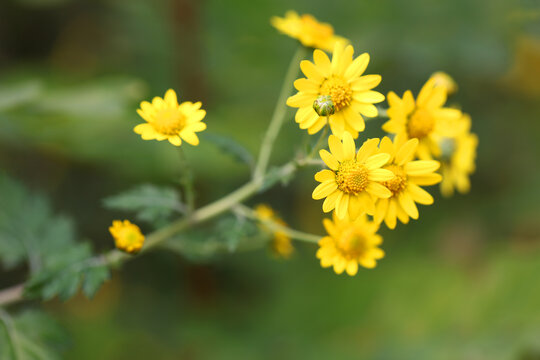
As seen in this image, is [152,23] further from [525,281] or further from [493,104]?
[525,281]

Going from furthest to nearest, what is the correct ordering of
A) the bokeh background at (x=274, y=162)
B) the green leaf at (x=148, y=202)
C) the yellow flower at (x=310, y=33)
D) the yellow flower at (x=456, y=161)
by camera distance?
the bokeh background at (x=274, y=162)
the yellow flower at (x=456, y=161)
the yellow flower at (x=310, y=33)
the green leaf at (x=148, y=202)

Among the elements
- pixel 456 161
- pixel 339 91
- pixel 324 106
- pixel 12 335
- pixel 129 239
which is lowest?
pixel 12 335

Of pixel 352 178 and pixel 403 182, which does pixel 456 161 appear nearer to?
pixel 403 182

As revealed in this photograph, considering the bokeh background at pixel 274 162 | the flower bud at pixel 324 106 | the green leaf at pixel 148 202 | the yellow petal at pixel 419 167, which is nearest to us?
the flower bud at pixel 324 106

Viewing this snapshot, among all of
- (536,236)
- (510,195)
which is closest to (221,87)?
(510,195)

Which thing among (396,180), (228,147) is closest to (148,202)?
(228,147)

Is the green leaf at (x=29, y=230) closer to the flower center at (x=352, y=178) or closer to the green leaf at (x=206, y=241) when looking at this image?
the green leaf at (x=206, y=241)

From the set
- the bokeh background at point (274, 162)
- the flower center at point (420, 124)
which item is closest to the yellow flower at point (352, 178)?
the flower center at point (420, 124)

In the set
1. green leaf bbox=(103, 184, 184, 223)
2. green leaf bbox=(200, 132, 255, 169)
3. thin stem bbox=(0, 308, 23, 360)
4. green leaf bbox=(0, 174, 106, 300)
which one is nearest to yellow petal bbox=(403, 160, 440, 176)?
green leaf bbox=(200, 132, 255, 169)
